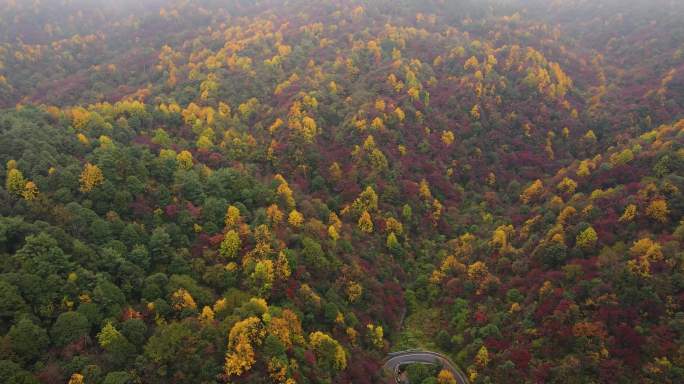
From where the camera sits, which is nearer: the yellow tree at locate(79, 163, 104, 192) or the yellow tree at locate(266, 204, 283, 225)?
the yellow tree at locate(79, 163, 104, 192)

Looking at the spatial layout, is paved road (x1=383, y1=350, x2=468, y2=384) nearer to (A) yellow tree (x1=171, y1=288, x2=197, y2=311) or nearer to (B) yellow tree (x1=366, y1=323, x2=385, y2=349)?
(B) yellow tree (x1=366, y1=323, x2=385, y2=349)

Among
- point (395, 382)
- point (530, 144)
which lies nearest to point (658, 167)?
point (530, 144)

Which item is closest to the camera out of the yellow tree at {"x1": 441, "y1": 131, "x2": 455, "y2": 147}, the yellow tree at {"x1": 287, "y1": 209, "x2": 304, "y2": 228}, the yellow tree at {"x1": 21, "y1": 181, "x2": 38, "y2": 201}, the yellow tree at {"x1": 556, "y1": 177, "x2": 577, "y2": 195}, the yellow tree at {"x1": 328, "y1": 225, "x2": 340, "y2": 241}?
the yellow tree at {"x1": 21, "y1": 181, "x2": 38, "y2": 201}

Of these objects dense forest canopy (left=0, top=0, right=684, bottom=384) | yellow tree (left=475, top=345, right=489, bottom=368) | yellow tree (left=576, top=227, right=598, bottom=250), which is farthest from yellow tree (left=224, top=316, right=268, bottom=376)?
yellow tree (left=576, top=227, right=598, bottom=250)

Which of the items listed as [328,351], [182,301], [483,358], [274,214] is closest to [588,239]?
[483,358]

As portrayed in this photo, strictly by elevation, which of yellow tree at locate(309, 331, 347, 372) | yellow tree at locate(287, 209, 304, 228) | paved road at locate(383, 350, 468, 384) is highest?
yellow tree at locate(287, 209, 304, 228)

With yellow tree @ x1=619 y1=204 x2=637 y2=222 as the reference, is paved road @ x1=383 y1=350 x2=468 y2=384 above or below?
below

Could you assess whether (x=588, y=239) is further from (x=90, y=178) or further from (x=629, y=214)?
(x=90, y=178)

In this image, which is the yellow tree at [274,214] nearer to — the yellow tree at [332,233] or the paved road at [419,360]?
the yellow tree at [332,233]
